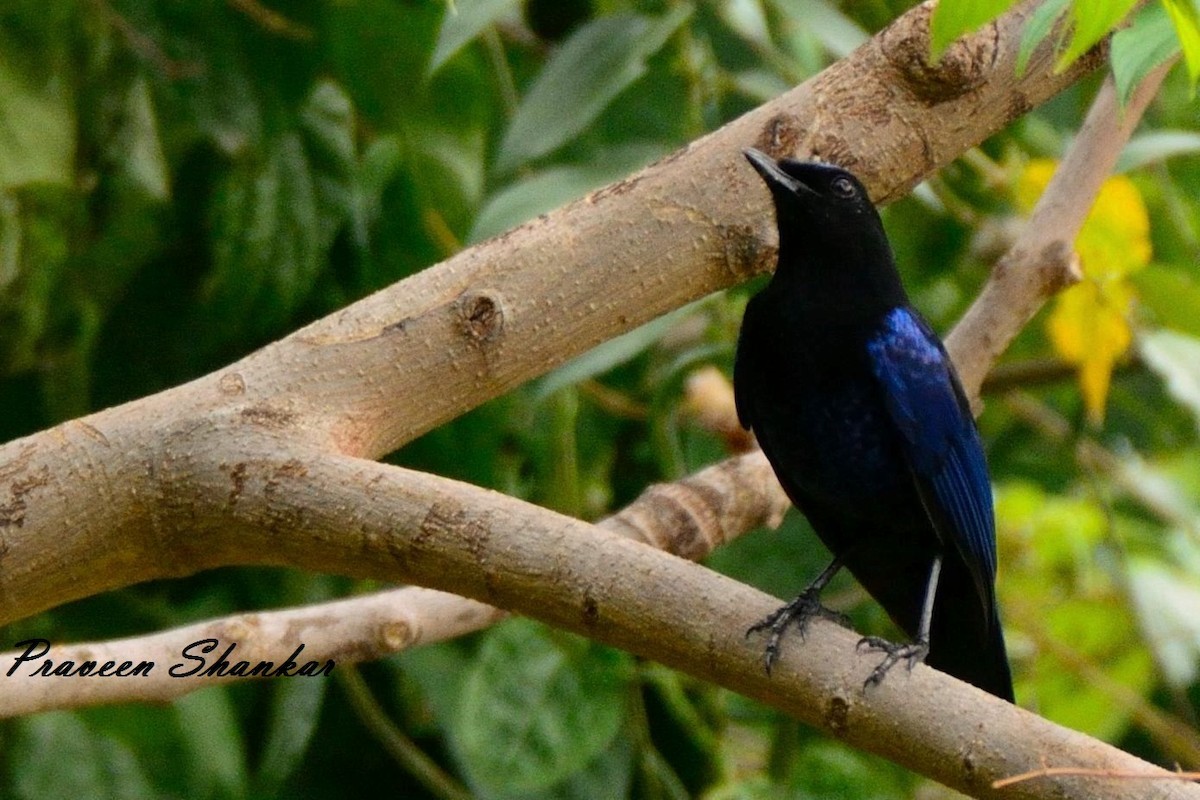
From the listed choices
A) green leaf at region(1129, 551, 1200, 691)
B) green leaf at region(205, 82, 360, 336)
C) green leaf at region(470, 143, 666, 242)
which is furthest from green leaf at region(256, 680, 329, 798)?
green leaf at region(1129, 551, 1200, 691)

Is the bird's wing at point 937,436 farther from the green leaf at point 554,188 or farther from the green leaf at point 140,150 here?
the green leaf at point 140,150

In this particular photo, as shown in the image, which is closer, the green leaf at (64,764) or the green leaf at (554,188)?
the green leaf at (554,188)

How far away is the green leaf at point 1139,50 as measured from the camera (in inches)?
64.2

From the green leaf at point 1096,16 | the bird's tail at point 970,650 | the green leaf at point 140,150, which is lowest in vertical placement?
the bird's tail at point 970,650

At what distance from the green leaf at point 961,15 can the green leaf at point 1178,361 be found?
1.87 m

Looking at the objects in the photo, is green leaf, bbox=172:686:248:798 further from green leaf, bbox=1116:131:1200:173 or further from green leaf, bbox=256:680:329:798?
green leaf, bbox=1116:131:1200:173

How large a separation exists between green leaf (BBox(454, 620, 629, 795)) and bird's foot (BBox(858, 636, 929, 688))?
999 mm

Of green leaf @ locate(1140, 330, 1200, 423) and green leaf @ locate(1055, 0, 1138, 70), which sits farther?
green leaf @ locate(1140, 330, 1200, 423)

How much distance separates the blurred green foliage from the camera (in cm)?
299

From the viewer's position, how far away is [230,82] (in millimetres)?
3178

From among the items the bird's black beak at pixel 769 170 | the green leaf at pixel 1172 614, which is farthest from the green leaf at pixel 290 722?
the green leaf at pixel 1172 614

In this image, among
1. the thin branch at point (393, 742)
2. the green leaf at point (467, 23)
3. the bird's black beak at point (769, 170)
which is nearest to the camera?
the bird's black beak at point (769, 170)

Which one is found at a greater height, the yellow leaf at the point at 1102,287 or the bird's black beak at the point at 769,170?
the bird's black beak at the point at 769,170

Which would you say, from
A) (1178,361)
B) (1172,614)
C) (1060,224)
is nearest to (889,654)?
(1060,224)
